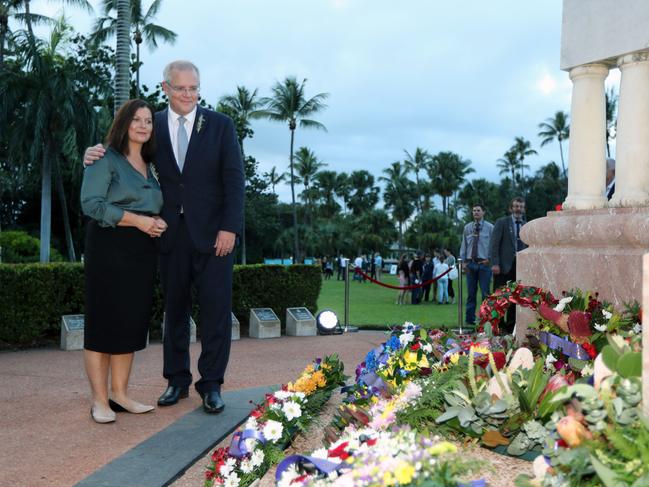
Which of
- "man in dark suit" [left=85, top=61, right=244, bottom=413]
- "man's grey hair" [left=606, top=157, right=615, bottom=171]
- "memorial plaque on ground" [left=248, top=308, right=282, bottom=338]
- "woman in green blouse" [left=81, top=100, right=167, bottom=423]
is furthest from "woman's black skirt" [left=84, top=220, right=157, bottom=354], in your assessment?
"memorial plaque on ground" [left=248, top=308, right=282, bottom=338]

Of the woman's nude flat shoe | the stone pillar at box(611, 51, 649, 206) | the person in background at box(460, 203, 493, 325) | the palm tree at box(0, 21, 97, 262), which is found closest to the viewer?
the woman's nude flat shoe

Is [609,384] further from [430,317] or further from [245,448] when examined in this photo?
[430,317]

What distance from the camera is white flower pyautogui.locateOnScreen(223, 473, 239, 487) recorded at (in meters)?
2.63

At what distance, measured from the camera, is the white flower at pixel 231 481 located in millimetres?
2627

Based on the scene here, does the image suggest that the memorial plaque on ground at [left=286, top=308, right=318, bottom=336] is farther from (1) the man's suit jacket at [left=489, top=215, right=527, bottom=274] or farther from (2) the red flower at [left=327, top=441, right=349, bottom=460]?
(2) the red flower at [left=327, top=441, right=349, bottom=460]

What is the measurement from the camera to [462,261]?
10219 mm

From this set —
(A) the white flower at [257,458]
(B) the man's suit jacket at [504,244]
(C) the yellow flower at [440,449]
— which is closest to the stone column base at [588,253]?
(A) the white flower at [257,458]

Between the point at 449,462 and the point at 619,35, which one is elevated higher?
the point at 619,35

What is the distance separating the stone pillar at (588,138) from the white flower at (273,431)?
3.18 m

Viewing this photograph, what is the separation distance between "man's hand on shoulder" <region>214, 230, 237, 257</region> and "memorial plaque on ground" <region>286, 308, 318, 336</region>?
5324mm

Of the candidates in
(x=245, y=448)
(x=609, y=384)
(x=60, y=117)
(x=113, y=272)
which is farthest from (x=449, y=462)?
(x=60, y=117)

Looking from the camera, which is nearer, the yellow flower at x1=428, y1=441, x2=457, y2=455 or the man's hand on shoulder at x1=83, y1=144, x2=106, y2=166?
the yellow flower at x1=428, y1=441, x2=457, y2=455

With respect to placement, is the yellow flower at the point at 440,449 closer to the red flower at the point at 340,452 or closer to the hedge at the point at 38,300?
the red flower at the point at 340,452

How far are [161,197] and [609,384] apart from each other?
2.92m
